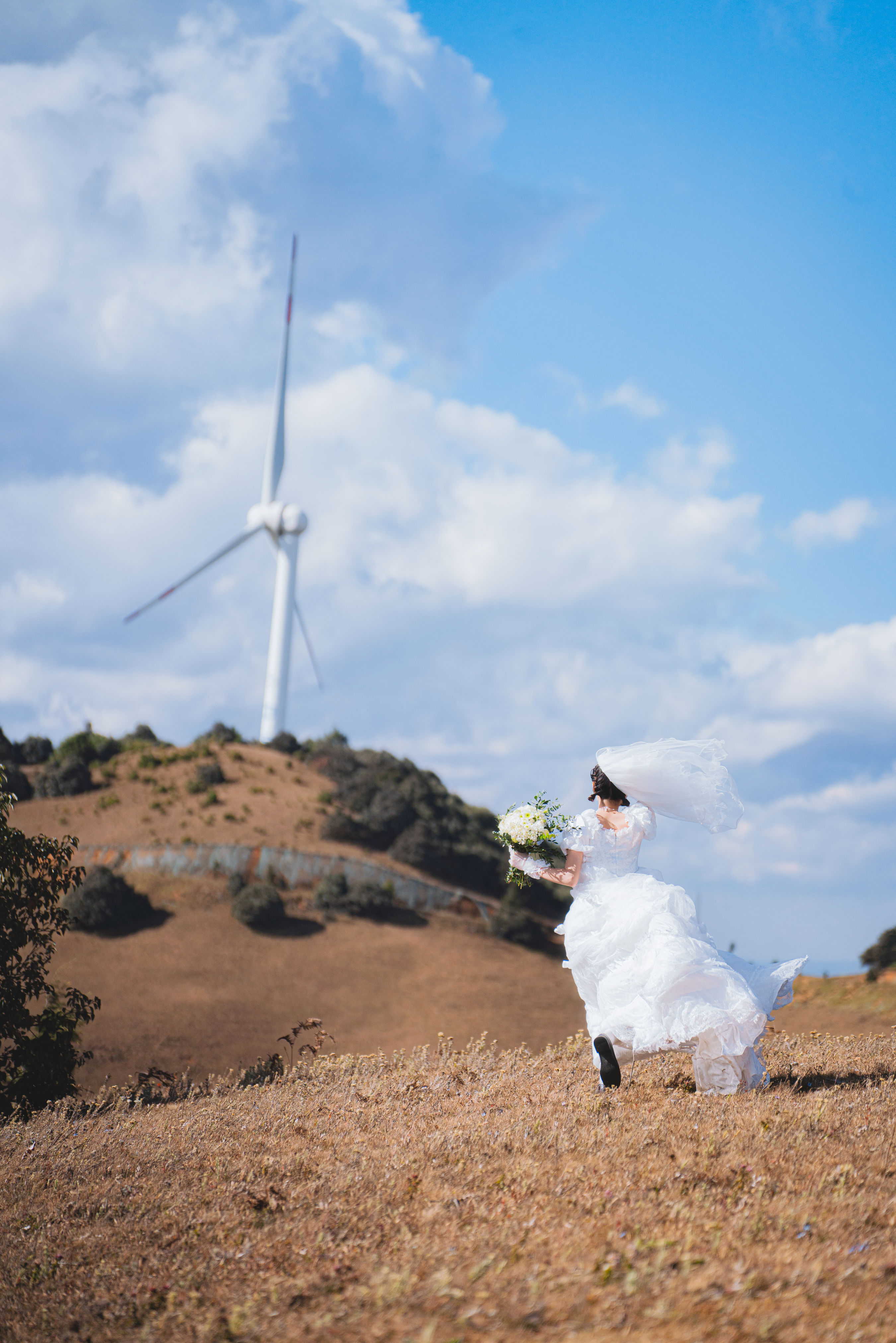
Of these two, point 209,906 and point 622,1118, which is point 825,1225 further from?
point 209,906

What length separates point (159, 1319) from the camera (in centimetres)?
432

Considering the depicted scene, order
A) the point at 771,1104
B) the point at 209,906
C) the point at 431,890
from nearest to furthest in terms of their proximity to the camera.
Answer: the point at 771,1104 → the point at 209,906 → the point at 431,890

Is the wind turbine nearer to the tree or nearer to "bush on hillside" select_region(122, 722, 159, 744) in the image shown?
"bush on hillside" select_region(122, 722, 159, 744)

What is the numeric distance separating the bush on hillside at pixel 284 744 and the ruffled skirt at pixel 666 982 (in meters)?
44.4

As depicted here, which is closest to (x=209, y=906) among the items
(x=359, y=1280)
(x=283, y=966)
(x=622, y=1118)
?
(x=283, y=966)

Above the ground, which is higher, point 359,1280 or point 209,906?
point 209,906

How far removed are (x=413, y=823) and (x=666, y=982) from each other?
33.3 m

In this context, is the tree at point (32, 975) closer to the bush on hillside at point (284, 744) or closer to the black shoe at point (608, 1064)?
the black shoe at point (608, 1064)

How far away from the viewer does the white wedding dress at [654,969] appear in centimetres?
742

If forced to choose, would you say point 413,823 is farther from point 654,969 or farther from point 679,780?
point 654,969

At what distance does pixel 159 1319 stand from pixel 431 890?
104 feet

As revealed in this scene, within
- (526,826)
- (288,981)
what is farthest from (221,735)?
(526,826)

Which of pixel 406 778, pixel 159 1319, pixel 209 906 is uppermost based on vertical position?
pixel 406 778

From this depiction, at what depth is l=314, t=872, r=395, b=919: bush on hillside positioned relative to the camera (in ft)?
108
